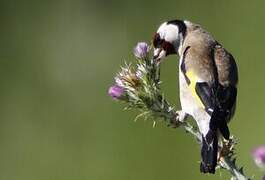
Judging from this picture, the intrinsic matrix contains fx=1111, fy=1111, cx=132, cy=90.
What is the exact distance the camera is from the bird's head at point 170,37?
10.7 ft

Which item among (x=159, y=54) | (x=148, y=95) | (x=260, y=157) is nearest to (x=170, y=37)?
(x=159, y=54)

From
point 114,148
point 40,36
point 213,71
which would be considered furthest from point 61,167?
point 213,71

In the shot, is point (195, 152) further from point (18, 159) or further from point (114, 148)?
point (18, 159)

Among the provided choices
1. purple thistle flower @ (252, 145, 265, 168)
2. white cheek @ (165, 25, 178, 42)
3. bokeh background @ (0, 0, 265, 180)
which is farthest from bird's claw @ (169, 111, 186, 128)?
bokeh background @ (0, 0, 265, 180)

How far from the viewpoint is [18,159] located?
283 inches

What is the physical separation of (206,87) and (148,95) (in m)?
0.19

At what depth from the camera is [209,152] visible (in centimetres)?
262

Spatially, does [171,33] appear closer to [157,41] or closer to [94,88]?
[157,41]

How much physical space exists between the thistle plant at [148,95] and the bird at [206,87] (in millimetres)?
20

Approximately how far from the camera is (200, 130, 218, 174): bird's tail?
260 centimetres

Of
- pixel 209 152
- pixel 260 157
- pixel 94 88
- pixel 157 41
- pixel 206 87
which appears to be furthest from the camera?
pixel 94 88

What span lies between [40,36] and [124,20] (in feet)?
2.72

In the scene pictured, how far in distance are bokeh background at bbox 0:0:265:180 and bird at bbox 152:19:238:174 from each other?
239 centimetres

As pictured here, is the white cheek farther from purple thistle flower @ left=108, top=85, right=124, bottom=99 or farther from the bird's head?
purple thistle flower @ left=108, top=85, right=124, bottom=99
